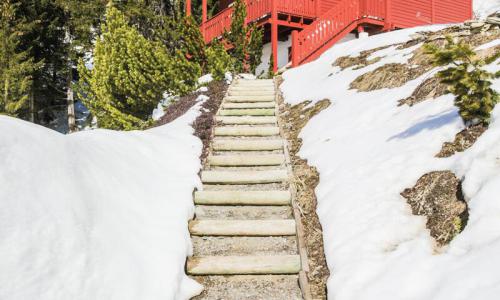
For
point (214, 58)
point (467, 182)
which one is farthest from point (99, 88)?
point (467, 182)

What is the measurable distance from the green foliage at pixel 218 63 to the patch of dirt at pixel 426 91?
22.2 feet

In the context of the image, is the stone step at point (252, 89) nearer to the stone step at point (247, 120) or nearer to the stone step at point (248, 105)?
the stone step at point (248, 105)

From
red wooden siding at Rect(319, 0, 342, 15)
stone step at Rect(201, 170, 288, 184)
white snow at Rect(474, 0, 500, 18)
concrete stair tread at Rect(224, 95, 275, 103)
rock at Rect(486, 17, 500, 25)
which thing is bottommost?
stone step at Rect(201, 170, 288, 184)

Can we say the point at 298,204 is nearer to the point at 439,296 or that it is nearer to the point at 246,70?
the point at 439,296

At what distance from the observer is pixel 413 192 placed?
3879mm

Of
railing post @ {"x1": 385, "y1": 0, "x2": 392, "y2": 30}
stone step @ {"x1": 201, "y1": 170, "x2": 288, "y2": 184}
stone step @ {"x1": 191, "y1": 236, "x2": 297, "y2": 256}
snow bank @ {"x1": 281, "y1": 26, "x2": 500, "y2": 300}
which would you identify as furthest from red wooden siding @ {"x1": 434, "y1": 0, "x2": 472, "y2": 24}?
stone step @ {"x1": 191, "y1": 236, "x2": 297, "y2": 256}

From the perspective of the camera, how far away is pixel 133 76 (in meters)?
12.0

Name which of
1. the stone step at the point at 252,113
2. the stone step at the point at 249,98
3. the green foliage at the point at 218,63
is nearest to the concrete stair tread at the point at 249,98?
the stone step at the point at 249,98

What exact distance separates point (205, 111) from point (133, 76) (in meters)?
4.46

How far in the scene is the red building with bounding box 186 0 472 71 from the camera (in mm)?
13680

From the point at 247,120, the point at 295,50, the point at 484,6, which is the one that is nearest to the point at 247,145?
the point at 247,120

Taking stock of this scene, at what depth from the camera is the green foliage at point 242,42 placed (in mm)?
13797

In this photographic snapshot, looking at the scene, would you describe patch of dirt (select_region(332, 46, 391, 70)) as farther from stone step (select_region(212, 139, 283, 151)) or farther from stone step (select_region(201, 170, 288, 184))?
stone step (select_region(201, 170, 288, 184))

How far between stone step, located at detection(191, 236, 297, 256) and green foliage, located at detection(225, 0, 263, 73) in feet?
33.4
